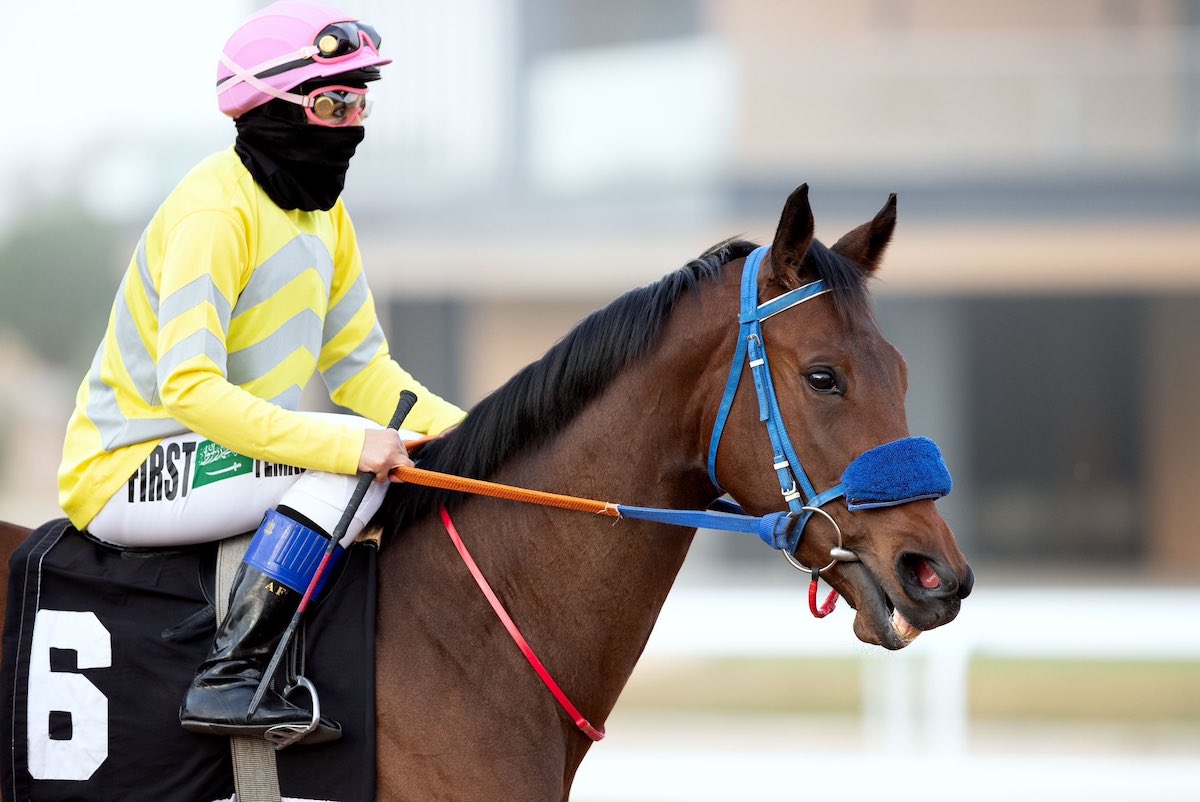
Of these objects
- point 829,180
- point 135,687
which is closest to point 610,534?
point 135,687

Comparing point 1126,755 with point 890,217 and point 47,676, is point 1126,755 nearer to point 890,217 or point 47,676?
point 890,217

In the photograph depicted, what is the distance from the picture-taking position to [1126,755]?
625cm

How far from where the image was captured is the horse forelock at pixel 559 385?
2.57 m

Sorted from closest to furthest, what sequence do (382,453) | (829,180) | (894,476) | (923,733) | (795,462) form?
(894,476)
(795,462)
(382,453)
(923,733)
(829,180)

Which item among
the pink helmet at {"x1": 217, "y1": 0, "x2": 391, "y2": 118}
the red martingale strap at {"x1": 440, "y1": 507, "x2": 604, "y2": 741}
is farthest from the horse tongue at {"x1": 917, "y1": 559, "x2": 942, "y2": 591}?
the pink helmet at {"x1": 217, "y1": 0, "x2": 391, "y2": 118}

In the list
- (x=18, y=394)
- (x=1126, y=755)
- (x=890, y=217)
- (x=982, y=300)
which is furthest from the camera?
(x=18, y=394)

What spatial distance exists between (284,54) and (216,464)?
0.84m

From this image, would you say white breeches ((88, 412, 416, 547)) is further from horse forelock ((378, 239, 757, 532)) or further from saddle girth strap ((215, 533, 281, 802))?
saddle girth strap ((215, 533, 281, 802))

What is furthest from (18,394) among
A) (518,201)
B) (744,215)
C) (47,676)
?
(47,676)

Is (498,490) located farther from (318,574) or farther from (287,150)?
(287,150)

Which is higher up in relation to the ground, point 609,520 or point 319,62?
point 319,62

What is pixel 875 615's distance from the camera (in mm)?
2287

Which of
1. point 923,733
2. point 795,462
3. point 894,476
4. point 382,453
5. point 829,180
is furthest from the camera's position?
point 829,180

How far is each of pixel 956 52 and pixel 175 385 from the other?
1186 cm
